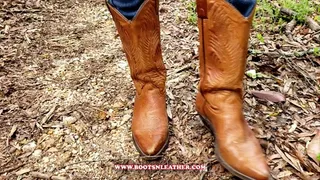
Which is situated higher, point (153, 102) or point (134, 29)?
point (134, 29)

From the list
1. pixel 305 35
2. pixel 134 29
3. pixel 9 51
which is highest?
pixel 134 29

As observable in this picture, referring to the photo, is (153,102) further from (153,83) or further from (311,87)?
(311,87)

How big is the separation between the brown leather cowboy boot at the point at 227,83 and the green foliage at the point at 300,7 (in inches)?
41.3

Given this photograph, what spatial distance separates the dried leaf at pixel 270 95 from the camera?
149cm

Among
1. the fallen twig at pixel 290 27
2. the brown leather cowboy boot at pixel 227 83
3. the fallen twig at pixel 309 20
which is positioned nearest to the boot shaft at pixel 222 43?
the brown leather cowboy boot at pixel 227 83

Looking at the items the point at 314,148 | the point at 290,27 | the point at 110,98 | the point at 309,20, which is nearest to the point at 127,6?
the point at 110,98

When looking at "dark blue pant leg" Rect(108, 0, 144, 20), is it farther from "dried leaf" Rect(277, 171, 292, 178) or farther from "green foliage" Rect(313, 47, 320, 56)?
"green foliage" Rect(313, 47, 320, 56)

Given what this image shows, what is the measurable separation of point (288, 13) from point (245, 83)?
0.71 metres

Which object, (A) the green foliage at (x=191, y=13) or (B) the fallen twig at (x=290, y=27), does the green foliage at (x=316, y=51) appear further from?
(A) the green foliage at (x=191, y=13)

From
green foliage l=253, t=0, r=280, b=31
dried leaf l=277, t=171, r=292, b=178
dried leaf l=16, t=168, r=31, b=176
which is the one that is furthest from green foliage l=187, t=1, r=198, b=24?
dried leaf l=16, t=168, r=31, b=176

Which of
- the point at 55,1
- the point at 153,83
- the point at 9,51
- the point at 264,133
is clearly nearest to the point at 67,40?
the point at 9,51

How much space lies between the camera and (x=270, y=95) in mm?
1505

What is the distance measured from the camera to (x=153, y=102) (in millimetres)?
1328

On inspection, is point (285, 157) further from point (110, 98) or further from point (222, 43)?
point (110, 98)
